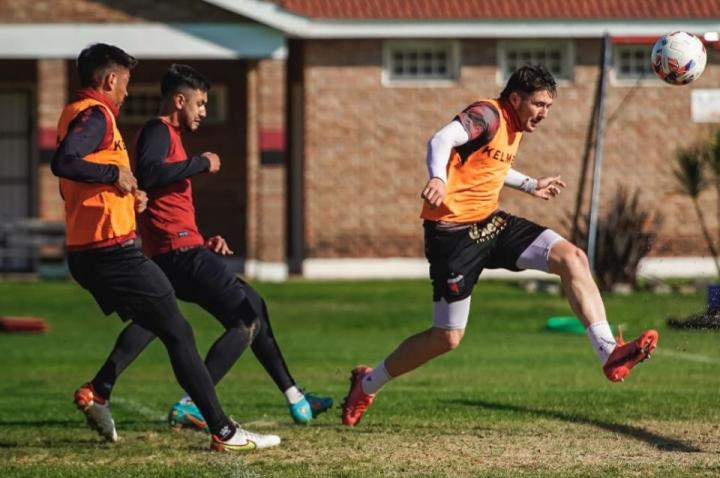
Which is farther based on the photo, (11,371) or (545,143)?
(545,143)

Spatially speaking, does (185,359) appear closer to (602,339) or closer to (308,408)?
(308,408)

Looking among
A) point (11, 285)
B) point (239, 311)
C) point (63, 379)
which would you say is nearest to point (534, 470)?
point (239, 311)

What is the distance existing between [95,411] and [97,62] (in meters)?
2.15

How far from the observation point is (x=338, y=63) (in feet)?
101

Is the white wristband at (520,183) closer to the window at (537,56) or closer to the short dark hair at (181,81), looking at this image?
the short dark hair at (181,81)

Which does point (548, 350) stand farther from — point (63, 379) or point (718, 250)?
point (718, 250)

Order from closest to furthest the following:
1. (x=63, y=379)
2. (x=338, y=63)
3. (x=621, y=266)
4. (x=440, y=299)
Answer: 1. (x=440, y=299)
2. (x=63, y=379)
3. (x=621, y=266)
4. (x=338, y=63)

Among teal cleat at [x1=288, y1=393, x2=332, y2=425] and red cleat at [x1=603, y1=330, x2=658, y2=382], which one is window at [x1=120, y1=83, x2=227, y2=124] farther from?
red cleat at [x1=603, y1=330, x2=658, y2=382]

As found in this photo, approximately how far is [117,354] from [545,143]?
2160cm

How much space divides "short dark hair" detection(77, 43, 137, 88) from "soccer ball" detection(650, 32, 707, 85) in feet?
13.6

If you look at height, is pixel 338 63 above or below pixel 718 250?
above

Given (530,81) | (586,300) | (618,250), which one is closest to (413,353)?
(586,300)

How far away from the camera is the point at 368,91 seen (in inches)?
1214

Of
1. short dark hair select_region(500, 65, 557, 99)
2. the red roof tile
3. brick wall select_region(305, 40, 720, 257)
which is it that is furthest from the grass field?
the red roof tile
